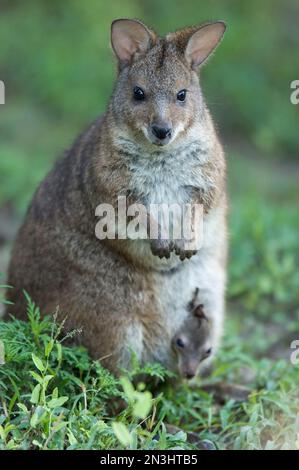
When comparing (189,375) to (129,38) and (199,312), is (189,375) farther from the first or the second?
(129,38)

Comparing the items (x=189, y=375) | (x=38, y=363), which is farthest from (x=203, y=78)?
(x=38, y=363)

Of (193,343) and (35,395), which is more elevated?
(193,343)

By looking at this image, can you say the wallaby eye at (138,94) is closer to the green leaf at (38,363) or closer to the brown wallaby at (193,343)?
the brown wallaby at (193,343)

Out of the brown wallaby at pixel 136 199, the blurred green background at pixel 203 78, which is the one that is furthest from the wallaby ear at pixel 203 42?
the blurred green background at pixel 203 78

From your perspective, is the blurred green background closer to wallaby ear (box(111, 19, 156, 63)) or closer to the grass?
the grass

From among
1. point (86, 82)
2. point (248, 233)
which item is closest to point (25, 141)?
point (86, 82)

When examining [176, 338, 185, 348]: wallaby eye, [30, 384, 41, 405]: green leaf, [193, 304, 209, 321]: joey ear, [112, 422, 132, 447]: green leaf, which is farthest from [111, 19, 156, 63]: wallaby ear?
[112, 422, 132, 447]: green leaf

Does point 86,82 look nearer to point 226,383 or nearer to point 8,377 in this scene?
point 226,383
